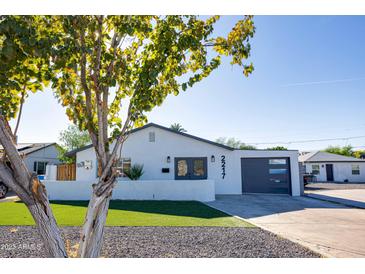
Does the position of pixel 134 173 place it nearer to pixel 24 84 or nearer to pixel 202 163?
pixel 202 163

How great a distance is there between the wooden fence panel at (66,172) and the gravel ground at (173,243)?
9350 mm

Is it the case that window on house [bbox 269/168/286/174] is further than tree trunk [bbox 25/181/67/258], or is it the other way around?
window on house [bbox 269/168/286/174]

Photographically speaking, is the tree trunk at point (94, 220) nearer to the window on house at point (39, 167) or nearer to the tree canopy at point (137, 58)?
the tree canopy at point (137, 58)

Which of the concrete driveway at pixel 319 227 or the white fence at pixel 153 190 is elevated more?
the white fence at pixel 153 190

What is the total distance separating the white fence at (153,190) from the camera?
12.1m

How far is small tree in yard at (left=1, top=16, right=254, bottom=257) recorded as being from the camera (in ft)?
8.73

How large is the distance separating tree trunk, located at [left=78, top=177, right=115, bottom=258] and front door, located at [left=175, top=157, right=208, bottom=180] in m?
12.1

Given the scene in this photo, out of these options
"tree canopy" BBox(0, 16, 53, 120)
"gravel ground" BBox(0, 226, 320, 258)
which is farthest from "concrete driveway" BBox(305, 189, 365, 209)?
"tree canopy" BBox(0, 16, 53, 120)

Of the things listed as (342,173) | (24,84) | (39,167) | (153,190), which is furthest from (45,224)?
(342,173)

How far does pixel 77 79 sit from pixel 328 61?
34.2ft

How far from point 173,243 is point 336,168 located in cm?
3176

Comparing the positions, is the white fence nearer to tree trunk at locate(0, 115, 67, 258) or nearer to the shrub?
the shrub

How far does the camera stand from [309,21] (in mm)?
4941

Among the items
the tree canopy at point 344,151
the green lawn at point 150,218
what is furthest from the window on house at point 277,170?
the tree canopy at point 344,151
